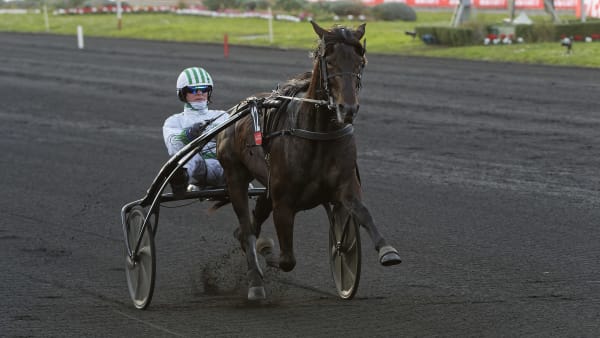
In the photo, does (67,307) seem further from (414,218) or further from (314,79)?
(414,218)

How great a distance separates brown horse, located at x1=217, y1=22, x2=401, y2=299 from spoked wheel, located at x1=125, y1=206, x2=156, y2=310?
0.58 metres

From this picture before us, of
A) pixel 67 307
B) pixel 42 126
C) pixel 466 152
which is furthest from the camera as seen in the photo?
pixel 42 126

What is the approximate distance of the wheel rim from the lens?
235 inches

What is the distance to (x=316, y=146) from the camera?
564 centimetres

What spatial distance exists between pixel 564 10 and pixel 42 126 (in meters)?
24.2

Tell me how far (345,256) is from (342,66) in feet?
4.46

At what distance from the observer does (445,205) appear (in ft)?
30.4

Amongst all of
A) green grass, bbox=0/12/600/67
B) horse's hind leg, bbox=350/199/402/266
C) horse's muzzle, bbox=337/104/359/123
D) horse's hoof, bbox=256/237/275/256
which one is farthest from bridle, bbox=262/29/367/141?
green grass, bbox=0/12/600/67

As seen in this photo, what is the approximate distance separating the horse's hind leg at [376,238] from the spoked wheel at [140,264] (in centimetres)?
136

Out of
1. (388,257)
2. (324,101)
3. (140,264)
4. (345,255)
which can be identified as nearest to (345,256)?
(345,255)

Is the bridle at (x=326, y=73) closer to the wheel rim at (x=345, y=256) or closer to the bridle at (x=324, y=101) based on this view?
the bridle at (x=324, y=101)

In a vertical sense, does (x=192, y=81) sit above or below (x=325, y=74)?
below

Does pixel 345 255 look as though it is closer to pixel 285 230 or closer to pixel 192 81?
pixel 285 230

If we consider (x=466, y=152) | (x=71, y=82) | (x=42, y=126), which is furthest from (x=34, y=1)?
(x=466, y=152)
